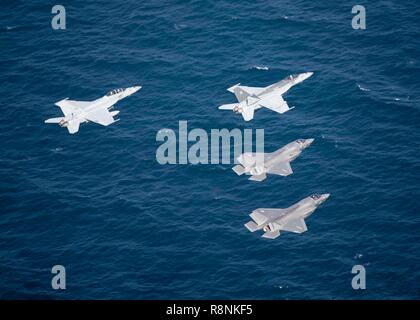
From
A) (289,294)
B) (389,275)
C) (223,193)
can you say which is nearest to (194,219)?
(223,193)

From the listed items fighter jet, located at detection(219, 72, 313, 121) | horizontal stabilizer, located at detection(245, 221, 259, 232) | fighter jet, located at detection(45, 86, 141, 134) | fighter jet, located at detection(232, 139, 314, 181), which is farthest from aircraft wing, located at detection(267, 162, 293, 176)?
fighter jet, located at detection(45, 86, 141, 134)

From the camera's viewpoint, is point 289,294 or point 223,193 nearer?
point 289,294

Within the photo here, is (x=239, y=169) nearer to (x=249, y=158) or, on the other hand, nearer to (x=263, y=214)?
(x=249, y=158)

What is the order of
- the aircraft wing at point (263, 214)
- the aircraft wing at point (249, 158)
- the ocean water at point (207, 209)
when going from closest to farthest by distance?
the ocean water at point (207, 209), the aircraft wing at point (263, 214), the aircraft wing at point (249, 158)

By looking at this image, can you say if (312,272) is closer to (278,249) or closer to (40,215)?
(278,249)

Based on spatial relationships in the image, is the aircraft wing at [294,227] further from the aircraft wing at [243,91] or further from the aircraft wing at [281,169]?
the aircraft wing at [243,91]

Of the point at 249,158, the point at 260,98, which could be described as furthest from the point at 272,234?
the point at 260,98

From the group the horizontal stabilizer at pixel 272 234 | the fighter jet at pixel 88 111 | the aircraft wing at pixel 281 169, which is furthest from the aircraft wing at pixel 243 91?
the horizontal stabilizer at pixel 272 234
